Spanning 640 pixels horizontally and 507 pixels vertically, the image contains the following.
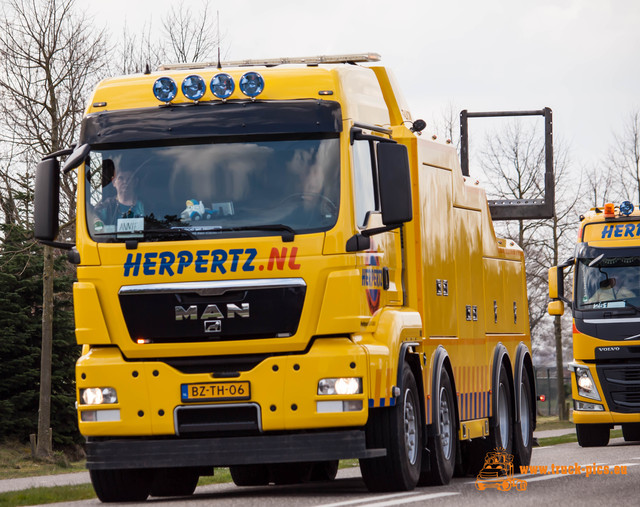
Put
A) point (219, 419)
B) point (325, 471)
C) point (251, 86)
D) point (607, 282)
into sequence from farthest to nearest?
point (607, 282)
point (325, 471)
point (251, 86)
point (219, 419)

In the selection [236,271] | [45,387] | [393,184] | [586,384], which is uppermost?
[393,184]

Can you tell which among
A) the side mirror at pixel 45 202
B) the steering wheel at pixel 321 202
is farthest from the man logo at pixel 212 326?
the side mirror at pixel 45 202

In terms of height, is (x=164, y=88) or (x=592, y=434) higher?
(x=164, y=88)

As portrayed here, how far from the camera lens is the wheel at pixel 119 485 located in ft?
39.8

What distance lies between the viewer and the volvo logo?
1109 cm

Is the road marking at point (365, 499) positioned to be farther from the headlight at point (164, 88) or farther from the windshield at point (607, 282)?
the windshield at point (607, 282)

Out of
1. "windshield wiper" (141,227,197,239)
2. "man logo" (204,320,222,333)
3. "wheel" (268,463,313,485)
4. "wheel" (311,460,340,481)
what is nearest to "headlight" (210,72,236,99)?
"windshield wiper" (141,227,197,239)

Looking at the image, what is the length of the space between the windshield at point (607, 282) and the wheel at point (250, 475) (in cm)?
890

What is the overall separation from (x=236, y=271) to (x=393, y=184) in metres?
1.41

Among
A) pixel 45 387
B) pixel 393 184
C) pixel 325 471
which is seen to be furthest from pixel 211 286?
pixel 45 387

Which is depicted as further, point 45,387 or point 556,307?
point 45,387

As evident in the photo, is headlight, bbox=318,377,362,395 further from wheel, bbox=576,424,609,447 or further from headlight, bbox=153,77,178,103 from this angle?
wheel, bbox=576,424,609,447

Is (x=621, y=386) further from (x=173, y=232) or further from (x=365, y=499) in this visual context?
(x=173, y=232)

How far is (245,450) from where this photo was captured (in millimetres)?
11141
